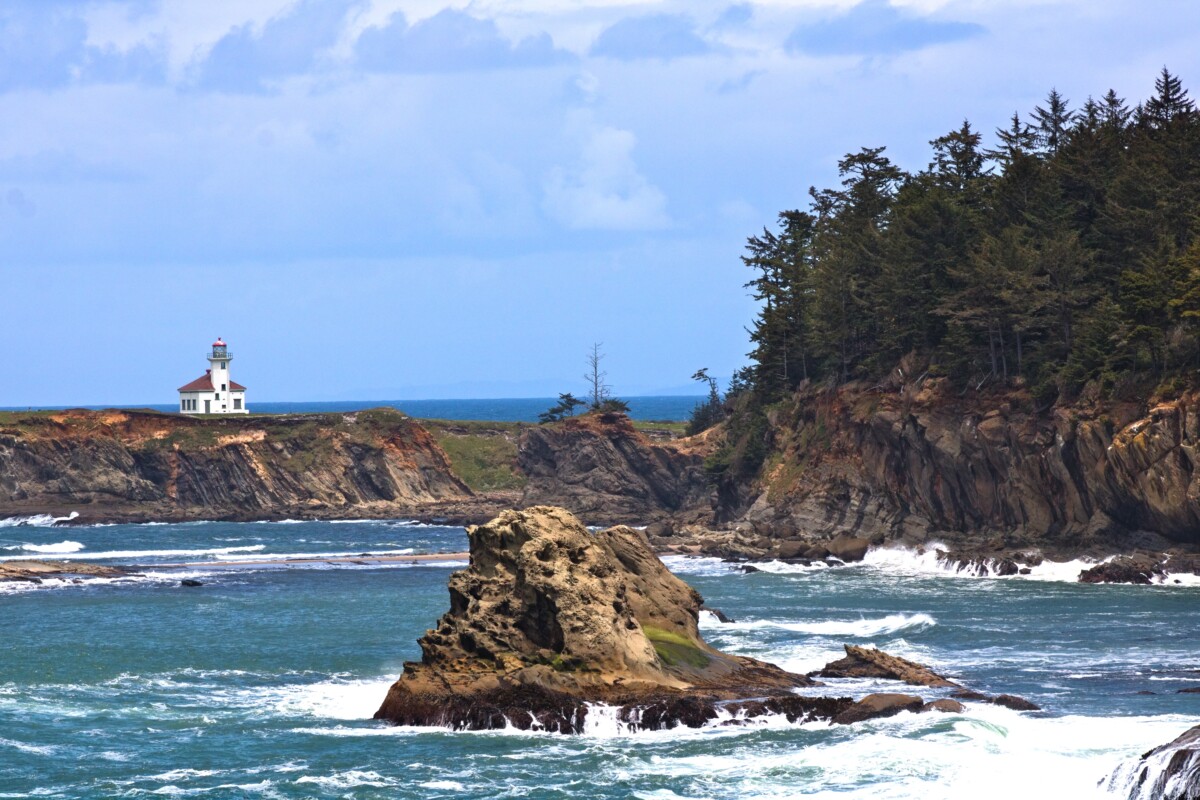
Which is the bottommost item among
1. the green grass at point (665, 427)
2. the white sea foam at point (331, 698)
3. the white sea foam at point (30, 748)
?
the white sea foam at point (30, 748)

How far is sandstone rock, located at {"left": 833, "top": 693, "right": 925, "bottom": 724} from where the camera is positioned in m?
39.2

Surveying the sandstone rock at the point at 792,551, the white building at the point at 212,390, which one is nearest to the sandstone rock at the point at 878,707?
the sandstone rock at the point at 792,551

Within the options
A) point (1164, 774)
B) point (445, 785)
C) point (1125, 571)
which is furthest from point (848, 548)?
point (1164, 774)

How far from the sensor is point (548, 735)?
38.9m

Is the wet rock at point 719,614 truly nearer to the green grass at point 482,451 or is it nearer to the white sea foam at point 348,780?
the white sea foam at point 348,780

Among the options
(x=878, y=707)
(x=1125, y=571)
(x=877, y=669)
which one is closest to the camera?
(x=878, y=707)

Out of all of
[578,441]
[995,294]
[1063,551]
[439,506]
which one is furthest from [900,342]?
[439,506]

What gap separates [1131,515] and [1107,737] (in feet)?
133

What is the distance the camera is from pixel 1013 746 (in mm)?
36125

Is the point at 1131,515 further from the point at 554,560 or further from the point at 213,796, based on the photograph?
the point at 213,796

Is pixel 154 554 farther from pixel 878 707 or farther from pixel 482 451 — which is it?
pixel 878 707

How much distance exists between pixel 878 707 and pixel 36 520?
104735mm

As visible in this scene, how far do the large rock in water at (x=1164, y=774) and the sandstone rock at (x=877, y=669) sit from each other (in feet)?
44.4

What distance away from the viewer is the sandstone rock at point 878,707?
3919 centimetres
